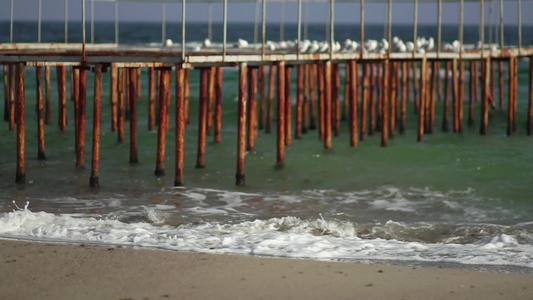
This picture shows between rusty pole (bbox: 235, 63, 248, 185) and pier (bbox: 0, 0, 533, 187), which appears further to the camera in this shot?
rusty pole (bbox: 235, 63, 248, 185)

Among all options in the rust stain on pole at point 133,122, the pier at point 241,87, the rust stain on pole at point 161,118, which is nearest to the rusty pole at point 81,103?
the pier at point 241,87

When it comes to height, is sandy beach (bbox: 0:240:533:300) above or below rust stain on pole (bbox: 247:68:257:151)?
below

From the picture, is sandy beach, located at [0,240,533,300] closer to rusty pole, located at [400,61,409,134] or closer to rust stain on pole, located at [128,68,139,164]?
rust stain on pole, located at [128,68,139,164]

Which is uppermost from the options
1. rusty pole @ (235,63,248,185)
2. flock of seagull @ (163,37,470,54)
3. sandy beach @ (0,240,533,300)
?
flock of seagull @ (163,37,470,54)

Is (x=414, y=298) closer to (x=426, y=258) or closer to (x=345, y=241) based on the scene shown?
(x=426, y=258)

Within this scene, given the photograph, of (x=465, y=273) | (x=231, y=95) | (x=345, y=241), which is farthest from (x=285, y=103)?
(x=231, y=95)

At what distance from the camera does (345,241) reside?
10.7 meters

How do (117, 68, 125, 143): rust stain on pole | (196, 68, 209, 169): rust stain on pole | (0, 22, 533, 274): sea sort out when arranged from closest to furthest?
(0, 22, 533, 274): sea → (196, 68, 209, 169): rust stain on pole → (117, 68, 125, 143): rust stain on pole

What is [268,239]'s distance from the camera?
10.5 metres

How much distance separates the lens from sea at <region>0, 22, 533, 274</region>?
10297 mm

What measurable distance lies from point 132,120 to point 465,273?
950cm

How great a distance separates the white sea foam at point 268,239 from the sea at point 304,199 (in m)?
0.02

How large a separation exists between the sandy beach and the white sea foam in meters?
0.69

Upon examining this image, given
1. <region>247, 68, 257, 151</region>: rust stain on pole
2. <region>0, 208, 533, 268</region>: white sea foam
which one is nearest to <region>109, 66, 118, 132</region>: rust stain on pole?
<region>247, 68, 257, 151</region>: rust stain on pole
